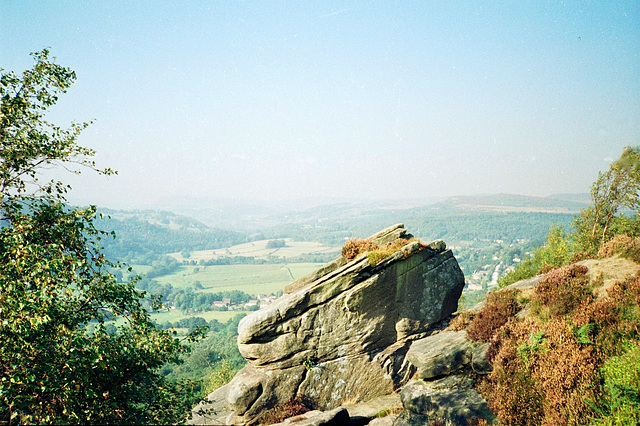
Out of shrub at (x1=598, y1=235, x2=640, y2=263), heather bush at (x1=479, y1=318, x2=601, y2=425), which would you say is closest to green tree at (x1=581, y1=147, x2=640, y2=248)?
shrub at (x1=598, y1=235, x2=640, y2=263)

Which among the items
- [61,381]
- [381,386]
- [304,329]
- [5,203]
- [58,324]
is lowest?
[381,386]

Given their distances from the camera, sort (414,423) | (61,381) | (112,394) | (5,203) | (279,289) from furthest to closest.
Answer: (279,289), (414,423), (5,203), (112,394), (61,381)

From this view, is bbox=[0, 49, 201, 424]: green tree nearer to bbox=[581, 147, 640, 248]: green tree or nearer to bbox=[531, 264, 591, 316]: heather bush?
bbox=[531, 264, 591, 316]: heather bush

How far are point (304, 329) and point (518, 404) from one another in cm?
1102

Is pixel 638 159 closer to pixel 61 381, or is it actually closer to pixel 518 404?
pixel 518 404

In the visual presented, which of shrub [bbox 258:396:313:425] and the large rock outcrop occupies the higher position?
the large rock outcrop

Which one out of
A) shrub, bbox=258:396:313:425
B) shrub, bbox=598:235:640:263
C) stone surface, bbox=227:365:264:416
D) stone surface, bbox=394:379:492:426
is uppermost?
shrub, bbox=598:235:640:263

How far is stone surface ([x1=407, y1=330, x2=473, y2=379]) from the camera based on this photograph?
1374 cm

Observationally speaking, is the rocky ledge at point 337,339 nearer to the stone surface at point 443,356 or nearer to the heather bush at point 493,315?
the stone surface at point 443,356

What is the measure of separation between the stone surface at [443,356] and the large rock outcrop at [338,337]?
3.38 meters

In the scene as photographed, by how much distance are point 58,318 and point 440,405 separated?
12473mm

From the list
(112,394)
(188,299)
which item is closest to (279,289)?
(188,299)

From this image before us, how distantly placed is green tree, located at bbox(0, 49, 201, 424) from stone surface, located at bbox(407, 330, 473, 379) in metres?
9.81

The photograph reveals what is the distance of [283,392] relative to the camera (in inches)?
701
